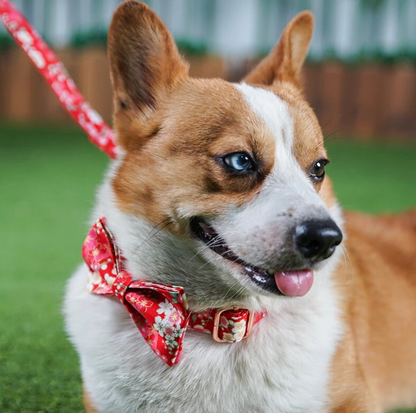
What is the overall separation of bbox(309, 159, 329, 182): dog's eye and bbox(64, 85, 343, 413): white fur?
0.26ft

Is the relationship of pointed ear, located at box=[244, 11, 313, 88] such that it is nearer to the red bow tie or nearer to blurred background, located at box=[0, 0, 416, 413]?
the red bow tie

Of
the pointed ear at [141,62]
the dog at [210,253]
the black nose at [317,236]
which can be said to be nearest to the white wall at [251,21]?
the pointed ear at [141,62]

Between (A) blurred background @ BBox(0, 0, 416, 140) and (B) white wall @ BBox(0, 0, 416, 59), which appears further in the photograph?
(B) white wall @ BBox(0, 0, 416, 59)

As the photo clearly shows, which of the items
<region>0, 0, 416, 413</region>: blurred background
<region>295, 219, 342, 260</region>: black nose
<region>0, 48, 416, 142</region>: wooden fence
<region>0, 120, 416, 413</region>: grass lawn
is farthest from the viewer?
<region>0, 48, 416, 142</region>: wooden fence

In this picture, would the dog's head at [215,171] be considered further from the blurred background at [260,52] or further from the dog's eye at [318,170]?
the blurred background at [260,52]

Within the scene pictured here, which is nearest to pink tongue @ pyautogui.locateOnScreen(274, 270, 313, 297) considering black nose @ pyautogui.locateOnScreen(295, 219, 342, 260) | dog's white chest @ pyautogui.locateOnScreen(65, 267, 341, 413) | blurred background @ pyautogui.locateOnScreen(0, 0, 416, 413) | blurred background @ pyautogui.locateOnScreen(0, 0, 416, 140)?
black nose @ pyautogui.locateOnScreen(295, 219, 342, 260)

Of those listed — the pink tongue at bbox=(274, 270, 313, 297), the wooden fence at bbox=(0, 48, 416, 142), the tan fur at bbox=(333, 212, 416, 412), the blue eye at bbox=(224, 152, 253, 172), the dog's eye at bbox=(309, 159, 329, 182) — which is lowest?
the wooden fence at bbox=(0, 48, 416, 142)

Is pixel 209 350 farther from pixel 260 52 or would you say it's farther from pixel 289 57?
pixel 260 52

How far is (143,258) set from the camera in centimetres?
175

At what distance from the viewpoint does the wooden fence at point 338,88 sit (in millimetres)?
7992

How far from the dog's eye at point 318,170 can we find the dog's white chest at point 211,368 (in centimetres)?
36

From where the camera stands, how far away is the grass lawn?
2.20 metres

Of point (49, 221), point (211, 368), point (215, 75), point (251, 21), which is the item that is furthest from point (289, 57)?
point (251, 21)

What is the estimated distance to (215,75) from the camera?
8133mm
